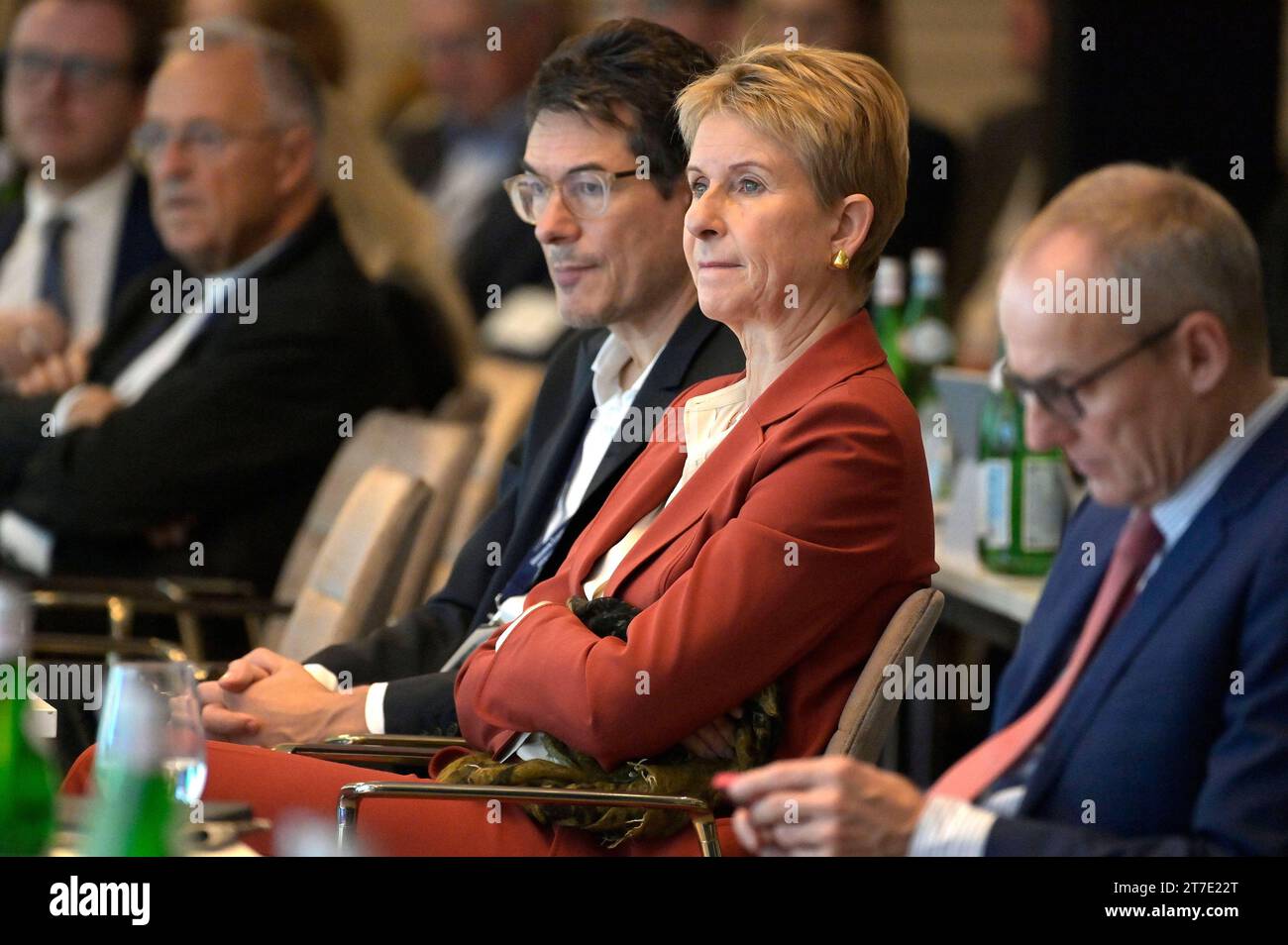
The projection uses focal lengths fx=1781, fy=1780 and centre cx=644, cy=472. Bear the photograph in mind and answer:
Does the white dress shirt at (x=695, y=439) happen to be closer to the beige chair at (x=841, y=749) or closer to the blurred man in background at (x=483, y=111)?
the beige chair at (x=841, y=749)

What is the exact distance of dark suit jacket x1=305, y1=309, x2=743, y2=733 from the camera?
8.05 feet

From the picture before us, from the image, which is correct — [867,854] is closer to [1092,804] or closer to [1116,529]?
[1092,804]

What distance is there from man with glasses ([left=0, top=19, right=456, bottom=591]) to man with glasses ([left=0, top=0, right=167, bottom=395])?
0.90 metres

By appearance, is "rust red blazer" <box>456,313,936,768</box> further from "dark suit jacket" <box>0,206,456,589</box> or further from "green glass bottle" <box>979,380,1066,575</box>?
"dark suit jacket" <box>0,206,456,589</box>

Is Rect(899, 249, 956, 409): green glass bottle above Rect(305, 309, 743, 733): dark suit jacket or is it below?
above

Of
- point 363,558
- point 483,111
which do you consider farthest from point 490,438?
point 483,111

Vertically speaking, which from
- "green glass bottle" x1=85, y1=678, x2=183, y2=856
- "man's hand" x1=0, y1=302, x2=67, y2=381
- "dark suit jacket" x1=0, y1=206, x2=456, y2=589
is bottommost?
"green glass bottle" x1=85, y1=678, x2=183, y2=856

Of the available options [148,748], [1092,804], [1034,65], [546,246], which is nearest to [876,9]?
[1034,65]

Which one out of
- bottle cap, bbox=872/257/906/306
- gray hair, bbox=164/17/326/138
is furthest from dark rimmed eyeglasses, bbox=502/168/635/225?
gray hair, bbox=164/17/326/138

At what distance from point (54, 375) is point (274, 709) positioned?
239 cm

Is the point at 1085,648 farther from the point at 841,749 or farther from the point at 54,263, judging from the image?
the point at 54,263

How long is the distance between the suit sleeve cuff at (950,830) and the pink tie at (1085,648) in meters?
0.07

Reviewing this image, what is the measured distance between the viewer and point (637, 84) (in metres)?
2.48

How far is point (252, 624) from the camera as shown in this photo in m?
3.92
